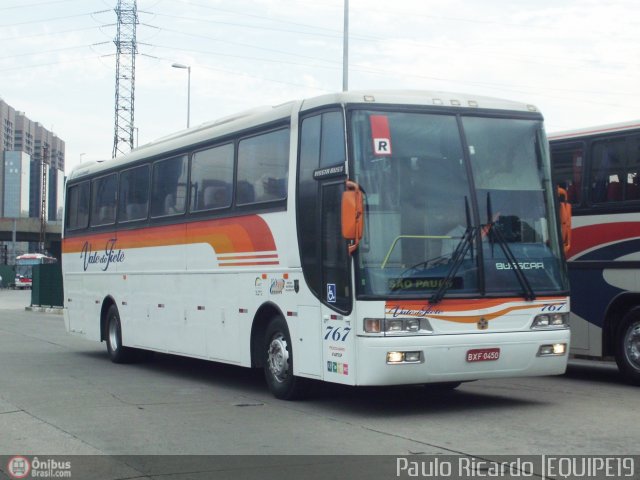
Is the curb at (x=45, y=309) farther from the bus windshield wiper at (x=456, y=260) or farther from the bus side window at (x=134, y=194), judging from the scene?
the bus windshield wiper at (x=456, y=260)

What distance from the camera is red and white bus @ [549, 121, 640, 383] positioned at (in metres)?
13.4

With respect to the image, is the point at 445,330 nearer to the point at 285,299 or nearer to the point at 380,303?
the point at 380,303

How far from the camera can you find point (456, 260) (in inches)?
411

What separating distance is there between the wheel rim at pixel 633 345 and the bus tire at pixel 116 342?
27.9ft

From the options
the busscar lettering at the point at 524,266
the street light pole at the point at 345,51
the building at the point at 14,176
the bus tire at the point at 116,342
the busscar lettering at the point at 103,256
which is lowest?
the bus tire at the point at 116,342

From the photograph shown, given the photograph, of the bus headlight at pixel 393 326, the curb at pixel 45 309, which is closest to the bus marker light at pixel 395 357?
the bus headlight at pixel 393 326

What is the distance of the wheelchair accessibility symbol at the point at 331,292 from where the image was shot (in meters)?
10.6

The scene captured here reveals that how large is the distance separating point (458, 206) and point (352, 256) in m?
1.31

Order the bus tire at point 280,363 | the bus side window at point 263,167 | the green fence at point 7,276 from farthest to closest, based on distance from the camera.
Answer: the green fence at point 7,276 < the bus side window at point 263,167 < the bus tire at point 280,363

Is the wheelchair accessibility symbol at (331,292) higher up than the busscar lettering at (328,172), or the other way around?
the busscar lettering at (328,172)

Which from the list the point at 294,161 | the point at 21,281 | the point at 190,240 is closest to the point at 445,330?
the point at 294,161

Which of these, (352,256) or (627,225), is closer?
(352,256)

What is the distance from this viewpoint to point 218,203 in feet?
44.6

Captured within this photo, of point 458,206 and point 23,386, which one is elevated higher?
point 458,206
